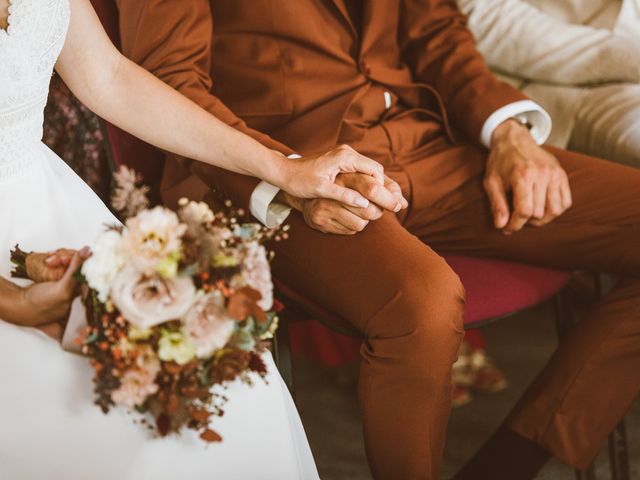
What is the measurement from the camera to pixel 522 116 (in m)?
1.66

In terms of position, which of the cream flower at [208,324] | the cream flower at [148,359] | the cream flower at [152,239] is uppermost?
the cream flower at [152,239]

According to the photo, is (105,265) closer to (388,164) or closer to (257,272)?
(257,272)

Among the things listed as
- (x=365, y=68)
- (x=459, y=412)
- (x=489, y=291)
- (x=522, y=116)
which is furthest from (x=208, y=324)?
(x=459, y=412)

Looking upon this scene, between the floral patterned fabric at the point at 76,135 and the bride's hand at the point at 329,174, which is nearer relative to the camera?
the bride's hand at the point at 329,174

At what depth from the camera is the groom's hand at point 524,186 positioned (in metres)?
1.50

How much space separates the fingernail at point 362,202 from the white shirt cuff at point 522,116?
0.51 meters

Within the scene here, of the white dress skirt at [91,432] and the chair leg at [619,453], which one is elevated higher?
the white dress skirt at [91,432]

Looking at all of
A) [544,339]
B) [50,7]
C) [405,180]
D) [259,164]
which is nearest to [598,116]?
[405,180]

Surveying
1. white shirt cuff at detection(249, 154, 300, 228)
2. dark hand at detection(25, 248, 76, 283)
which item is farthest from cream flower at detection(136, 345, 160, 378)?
white shirt cuff at detection(249, 154, 300, 228)

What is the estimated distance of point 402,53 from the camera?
184 centimetres

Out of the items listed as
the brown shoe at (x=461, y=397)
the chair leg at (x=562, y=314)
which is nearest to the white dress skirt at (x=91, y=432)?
the chair leg at (x=562, y=314)

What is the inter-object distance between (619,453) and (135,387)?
4.09ft

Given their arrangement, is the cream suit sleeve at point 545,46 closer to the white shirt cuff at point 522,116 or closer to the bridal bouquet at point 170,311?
the white shirt cuff at point 522,116

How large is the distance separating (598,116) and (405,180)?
65 centimetres
